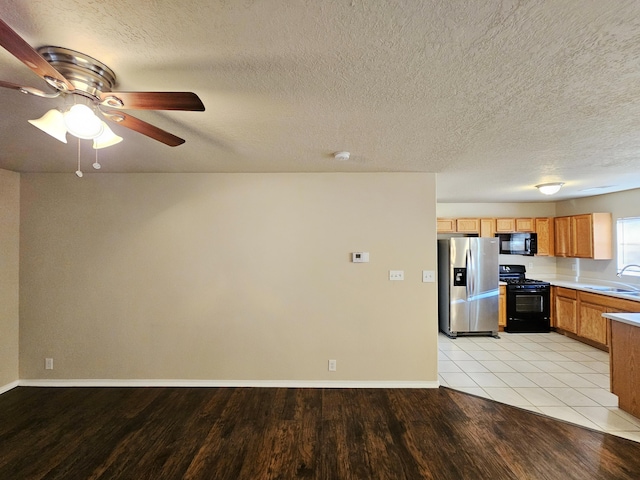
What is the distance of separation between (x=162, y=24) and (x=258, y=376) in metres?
3.12

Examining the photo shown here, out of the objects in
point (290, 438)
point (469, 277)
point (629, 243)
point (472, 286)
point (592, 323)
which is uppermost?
point (629, 243)

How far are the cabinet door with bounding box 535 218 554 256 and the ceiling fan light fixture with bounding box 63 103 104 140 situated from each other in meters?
6.61

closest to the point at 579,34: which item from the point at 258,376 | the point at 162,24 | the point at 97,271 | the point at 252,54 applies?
the point at 252,54

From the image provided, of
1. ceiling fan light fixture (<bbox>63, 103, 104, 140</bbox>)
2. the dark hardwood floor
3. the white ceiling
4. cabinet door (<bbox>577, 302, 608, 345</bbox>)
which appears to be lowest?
the dark hardwood floor

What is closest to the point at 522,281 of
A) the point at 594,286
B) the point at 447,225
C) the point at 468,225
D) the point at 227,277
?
the point at 594,286

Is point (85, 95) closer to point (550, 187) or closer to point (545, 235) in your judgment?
point (550, 187)

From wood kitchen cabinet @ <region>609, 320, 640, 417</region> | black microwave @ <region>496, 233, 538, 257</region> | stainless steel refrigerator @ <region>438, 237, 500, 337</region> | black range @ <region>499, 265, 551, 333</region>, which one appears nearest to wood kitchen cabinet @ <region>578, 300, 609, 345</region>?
black range @ <region>499, 265, 551, 333</region>

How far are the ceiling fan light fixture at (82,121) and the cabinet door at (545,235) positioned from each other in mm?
6610

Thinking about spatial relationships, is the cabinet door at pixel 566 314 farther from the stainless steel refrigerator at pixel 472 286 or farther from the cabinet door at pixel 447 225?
the cabinet door at pixel 447 225

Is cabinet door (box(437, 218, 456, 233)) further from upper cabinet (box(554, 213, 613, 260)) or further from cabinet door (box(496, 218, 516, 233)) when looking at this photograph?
upper cabinet (box(554, 213, 613, 260))

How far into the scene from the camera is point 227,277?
321 cm

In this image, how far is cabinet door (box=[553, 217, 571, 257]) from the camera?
517 cm

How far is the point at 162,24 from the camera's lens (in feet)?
3.43

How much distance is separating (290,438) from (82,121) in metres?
2.53
